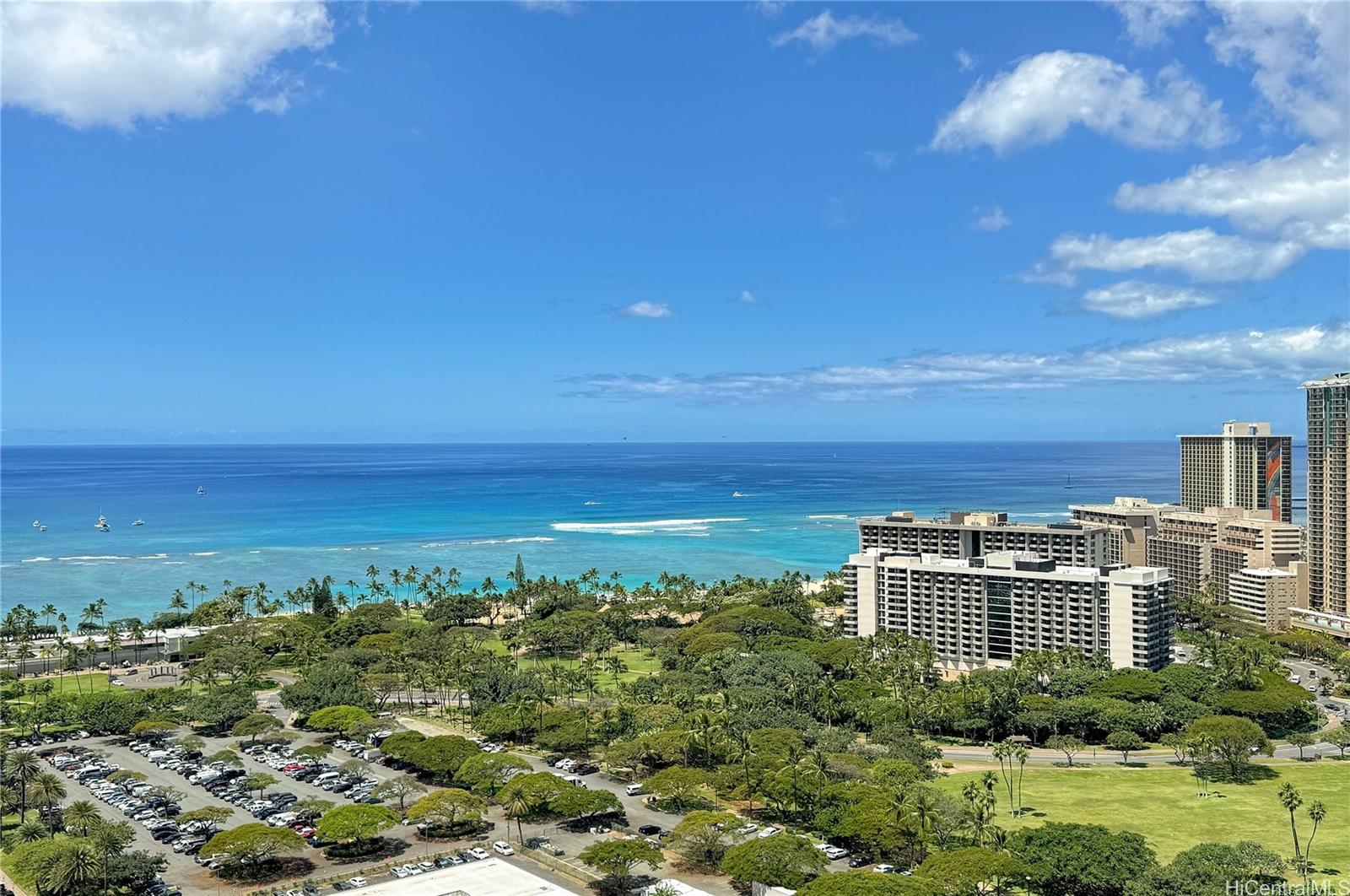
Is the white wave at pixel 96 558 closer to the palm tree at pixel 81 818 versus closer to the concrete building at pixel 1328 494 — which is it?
the palm tree at pixel 81 818

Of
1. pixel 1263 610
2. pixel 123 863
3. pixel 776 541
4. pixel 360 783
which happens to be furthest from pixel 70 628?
pixel 1263 610

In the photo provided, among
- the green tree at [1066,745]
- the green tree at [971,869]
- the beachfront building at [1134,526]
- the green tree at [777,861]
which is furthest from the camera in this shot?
the beachfront building at [1134,526]

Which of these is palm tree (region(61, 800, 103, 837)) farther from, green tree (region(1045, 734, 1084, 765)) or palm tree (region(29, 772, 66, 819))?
green tree (region(1045, 734, 1084, 765))

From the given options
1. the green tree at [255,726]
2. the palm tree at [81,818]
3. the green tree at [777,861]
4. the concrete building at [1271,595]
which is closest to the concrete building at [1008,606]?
the concrete building at [1271,595]

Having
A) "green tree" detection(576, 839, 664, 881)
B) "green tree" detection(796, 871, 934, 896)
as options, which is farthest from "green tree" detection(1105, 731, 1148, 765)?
"green tree" detection(576, 839, 664, 881)

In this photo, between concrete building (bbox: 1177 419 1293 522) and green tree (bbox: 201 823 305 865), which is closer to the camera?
green tree (bbox: 201 823 305 865)

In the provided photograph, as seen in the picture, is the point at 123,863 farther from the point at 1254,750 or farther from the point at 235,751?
the point at 1254,750

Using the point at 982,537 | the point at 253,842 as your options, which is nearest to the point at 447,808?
the point at 253,842
